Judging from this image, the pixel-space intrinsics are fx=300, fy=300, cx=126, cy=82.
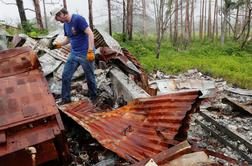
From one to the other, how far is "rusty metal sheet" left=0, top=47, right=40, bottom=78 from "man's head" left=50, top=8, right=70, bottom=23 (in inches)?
49.1

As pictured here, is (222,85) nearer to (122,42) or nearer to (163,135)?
(163,135)

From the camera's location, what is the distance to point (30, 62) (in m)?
3.83

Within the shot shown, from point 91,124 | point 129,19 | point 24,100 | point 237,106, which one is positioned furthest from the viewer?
point 129,19

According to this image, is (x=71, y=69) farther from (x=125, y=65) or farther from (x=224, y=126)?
(x=224, y=126)

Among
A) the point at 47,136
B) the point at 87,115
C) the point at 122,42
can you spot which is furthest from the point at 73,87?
the point at 122,42

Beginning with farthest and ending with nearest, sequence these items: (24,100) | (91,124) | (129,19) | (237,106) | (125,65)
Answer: (129,19) → (125,65) → (237,106) → (91,124) → (24,100)

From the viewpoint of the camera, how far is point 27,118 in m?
3.00

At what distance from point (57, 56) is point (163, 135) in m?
4.23

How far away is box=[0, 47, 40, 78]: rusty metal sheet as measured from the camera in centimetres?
375

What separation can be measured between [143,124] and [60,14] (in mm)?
2456

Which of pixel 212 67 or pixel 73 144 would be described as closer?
pixel 73 144

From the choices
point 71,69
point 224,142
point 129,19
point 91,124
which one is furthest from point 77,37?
point 129,19

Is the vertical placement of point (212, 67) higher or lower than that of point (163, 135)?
lower

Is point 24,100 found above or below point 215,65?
above
